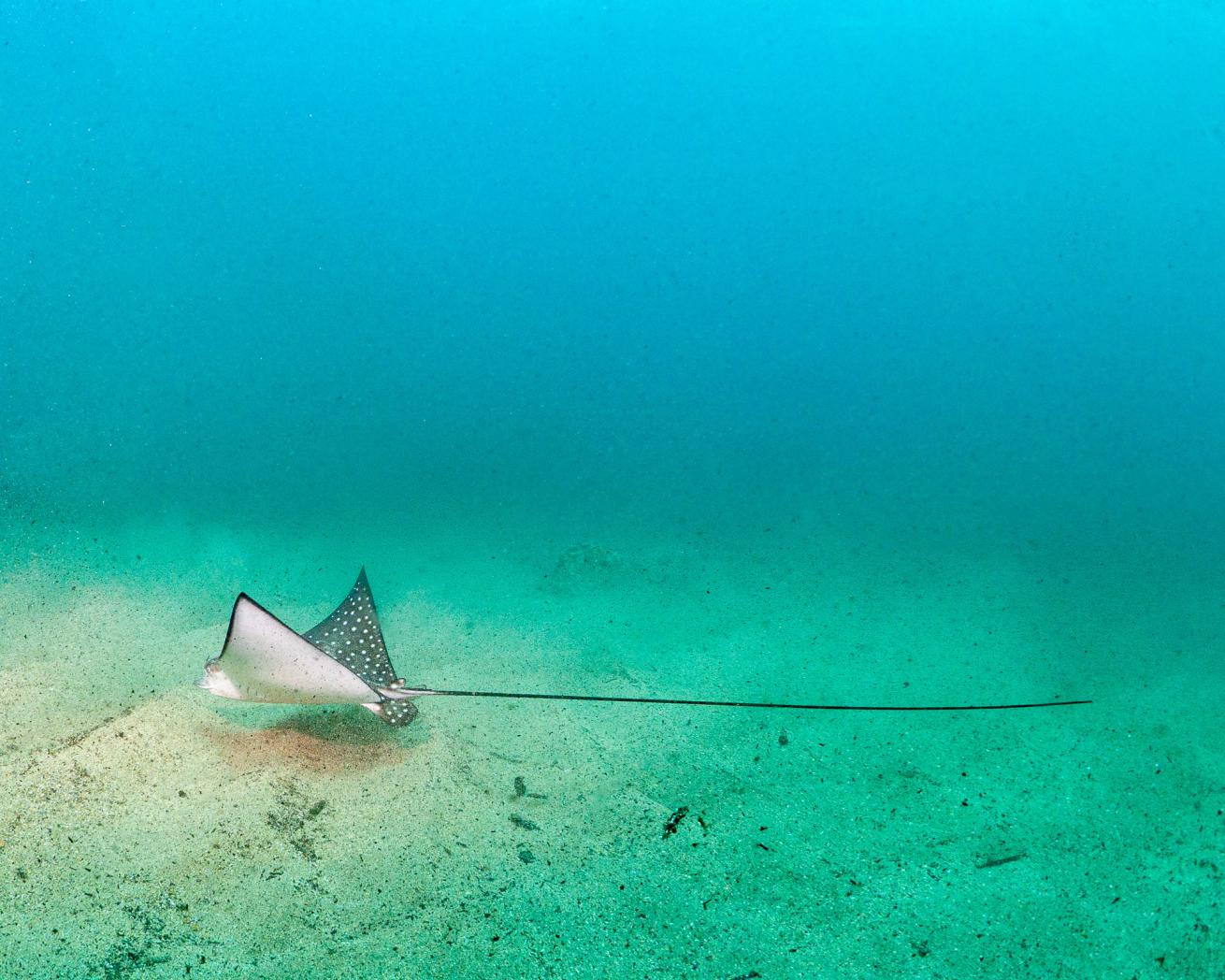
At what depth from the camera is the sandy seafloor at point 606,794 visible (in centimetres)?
213

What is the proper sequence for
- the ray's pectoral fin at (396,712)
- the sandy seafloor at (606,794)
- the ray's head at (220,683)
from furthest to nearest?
the ray's pectoral fin at (396,712)
the ray's head at (220,683)
the sandy seafloor at (606,794)

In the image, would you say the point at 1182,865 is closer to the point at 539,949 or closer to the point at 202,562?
the point at 539,949

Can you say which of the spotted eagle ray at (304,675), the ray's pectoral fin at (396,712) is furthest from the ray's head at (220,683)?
the ray's pectoral fin at (396,712)

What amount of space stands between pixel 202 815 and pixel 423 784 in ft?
2.25

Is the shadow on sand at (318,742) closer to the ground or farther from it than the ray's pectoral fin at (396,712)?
closer to the ground

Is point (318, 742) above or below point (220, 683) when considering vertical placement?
below

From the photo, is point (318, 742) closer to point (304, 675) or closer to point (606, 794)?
point (304, 675)

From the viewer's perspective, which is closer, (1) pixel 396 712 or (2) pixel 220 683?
(2) pixel 220 683

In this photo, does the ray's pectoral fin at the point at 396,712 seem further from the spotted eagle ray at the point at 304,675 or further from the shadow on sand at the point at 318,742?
the shadow on sand at the point at 318,742

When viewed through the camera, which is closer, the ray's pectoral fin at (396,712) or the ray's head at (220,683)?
the ray's head at (220,683)

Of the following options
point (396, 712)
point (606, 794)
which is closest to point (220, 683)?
point (396, 712)

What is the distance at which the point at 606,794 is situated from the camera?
2.67m

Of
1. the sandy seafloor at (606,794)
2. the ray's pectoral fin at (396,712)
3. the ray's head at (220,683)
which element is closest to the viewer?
the sandy seafloor at (606,794)

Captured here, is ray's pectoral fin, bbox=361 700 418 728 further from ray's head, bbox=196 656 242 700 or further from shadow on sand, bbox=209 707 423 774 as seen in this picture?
ray's head, bbox=196 656 242 700
